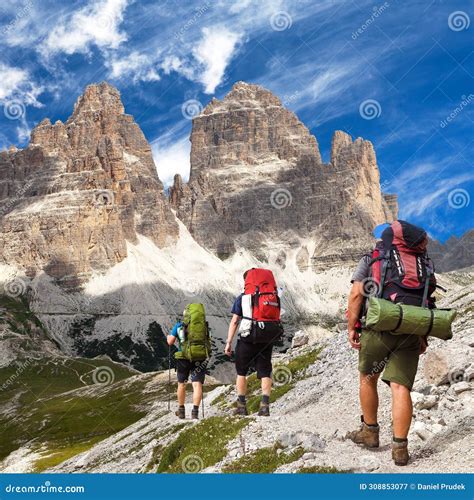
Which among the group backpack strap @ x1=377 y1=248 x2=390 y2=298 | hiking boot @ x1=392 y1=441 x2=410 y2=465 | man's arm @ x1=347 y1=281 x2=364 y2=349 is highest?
backpack strap @ x1=377 y1=248 x2=390 y2=298

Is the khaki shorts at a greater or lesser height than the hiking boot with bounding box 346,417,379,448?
greater

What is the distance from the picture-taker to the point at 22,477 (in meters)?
12.5

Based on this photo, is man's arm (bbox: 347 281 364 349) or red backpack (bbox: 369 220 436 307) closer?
red backpack (bbox: 369 220 436 307)

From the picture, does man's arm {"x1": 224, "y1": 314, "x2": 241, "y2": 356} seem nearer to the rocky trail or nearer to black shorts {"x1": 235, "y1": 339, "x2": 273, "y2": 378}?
black shorts {"x1": 235, "y1": 339, "x2": 273, "y2": 378}

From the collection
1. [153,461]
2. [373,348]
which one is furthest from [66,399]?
[373,348]

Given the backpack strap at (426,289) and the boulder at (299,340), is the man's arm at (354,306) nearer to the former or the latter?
the backpack strap at (426,289)

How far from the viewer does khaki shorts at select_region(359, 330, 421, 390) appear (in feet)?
42.6

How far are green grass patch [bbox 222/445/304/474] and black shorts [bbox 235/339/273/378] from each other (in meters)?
3.81

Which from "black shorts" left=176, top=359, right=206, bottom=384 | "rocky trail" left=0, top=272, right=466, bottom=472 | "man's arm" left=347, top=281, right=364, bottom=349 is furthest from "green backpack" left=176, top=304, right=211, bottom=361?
"man's arm" left=347, top=281, right=364, bottom=349

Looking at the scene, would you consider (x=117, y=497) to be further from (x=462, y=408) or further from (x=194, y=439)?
(x=462, y=408)

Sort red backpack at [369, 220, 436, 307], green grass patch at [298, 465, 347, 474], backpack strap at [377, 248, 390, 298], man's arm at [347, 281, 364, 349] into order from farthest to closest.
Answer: man's arm at [347, 281, 364, 349] → backpack strap at [377, 248, 390, 298] → red backpack at [369, 220, 436, 307] → green grass patch at [298, 465, 347, 474]

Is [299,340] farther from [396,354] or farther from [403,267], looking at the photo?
[403,267]

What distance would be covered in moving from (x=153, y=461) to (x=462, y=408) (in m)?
12.2

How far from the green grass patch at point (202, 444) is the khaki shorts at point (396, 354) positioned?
5.11 m
